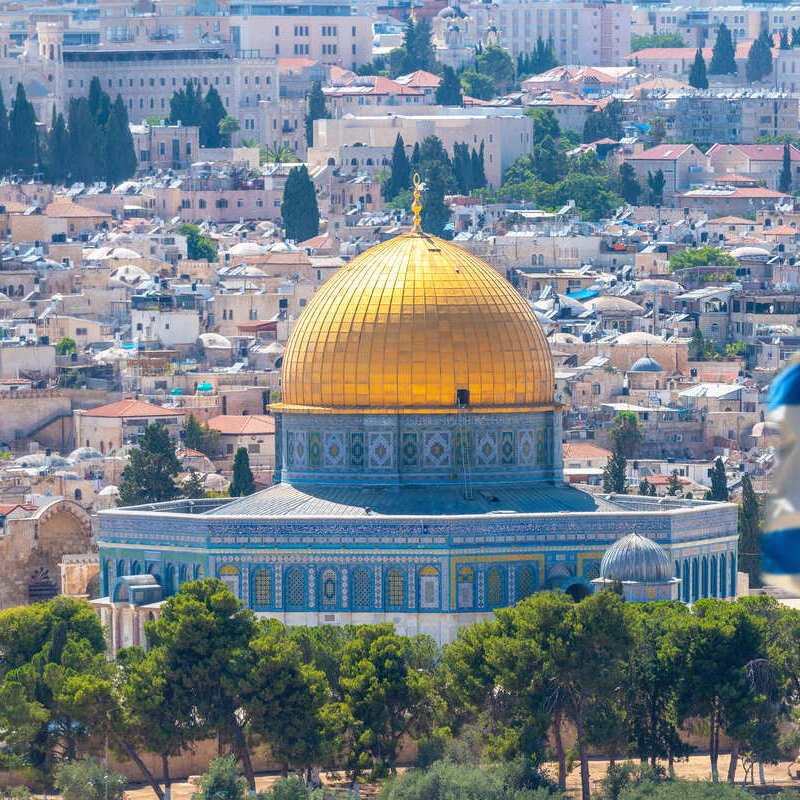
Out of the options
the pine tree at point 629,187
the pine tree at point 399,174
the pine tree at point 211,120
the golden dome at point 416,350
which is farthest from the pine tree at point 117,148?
the golden dome at point 416,350

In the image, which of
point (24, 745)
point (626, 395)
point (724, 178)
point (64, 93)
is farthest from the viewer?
point (64, 93)

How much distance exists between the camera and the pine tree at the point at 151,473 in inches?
3009

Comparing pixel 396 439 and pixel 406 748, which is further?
pixel 396 439

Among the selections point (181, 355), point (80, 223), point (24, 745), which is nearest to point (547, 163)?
point (80, 223)

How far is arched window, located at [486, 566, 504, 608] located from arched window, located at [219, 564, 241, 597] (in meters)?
3.63

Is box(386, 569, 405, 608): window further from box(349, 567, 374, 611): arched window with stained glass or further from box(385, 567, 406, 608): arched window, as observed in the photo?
box(349, 567, 374, 611): arched window with stained glass

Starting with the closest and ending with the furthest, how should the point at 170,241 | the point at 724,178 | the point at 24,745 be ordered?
the point at 24,745 < the point at 170,241 < the point at 724,178

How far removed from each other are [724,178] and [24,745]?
98.2m

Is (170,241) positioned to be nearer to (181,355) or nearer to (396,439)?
(181,355)

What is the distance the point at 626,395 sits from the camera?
10238cm

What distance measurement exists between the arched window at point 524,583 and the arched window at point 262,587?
3582mm

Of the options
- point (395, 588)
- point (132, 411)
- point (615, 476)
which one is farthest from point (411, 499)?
point (132, 411)

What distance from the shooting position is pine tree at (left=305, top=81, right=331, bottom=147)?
536 ft

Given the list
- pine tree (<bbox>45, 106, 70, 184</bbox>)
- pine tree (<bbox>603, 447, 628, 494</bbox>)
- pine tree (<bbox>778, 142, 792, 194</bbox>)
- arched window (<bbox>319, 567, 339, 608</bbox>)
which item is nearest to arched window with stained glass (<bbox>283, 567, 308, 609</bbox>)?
arched window (<bbox>319, 567, 339, 608</bbox>)
